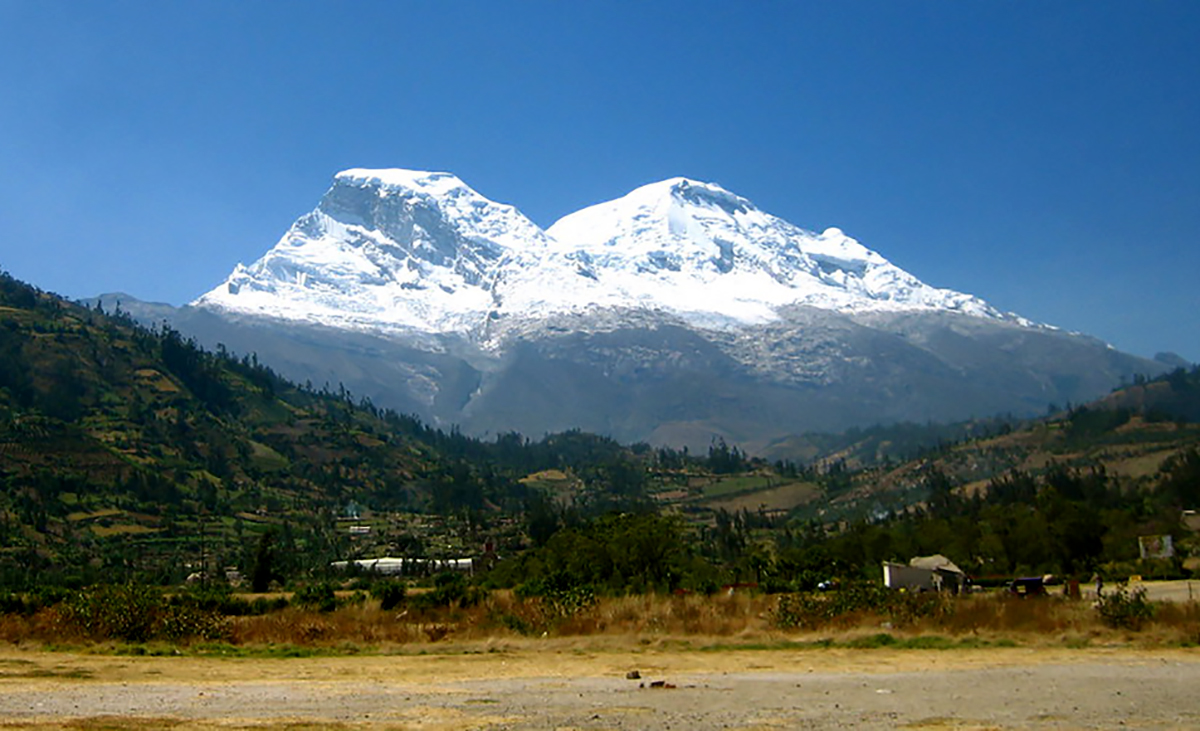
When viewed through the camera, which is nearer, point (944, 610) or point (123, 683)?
point (123, 683)

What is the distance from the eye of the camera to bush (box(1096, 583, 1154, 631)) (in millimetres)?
30953

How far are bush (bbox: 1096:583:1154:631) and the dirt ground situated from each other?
3.11 metres

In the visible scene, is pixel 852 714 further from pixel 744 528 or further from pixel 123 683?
pixel 744 528

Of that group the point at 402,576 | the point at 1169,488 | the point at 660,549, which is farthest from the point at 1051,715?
the point at 1169,488

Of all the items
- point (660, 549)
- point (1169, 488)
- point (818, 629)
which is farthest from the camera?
point (1169, 488)

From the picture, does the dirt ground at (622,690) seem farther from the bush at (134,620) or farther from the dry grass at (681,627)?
the bush at (134,620)

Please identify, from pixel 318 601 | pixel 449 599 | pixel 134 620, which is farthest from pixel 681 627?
pixel 318 601

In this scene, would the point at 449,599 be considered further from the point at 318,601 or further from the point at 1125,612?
the point at 1125,612

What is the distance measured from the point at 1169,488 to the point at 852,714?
15064cm

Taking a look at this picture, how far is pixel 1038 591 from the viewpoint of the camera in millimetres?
51906

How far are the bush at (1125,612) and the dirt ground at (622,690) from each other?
311 cm

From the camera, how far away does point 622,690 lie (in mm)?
21641

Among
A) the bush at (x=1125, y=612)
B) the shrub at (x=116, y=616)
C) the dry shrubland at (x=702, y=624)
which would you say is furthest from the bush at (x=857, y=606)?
the shrub at (x=116, y=616)

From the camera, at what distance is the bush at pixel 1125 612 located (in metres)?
31.0
